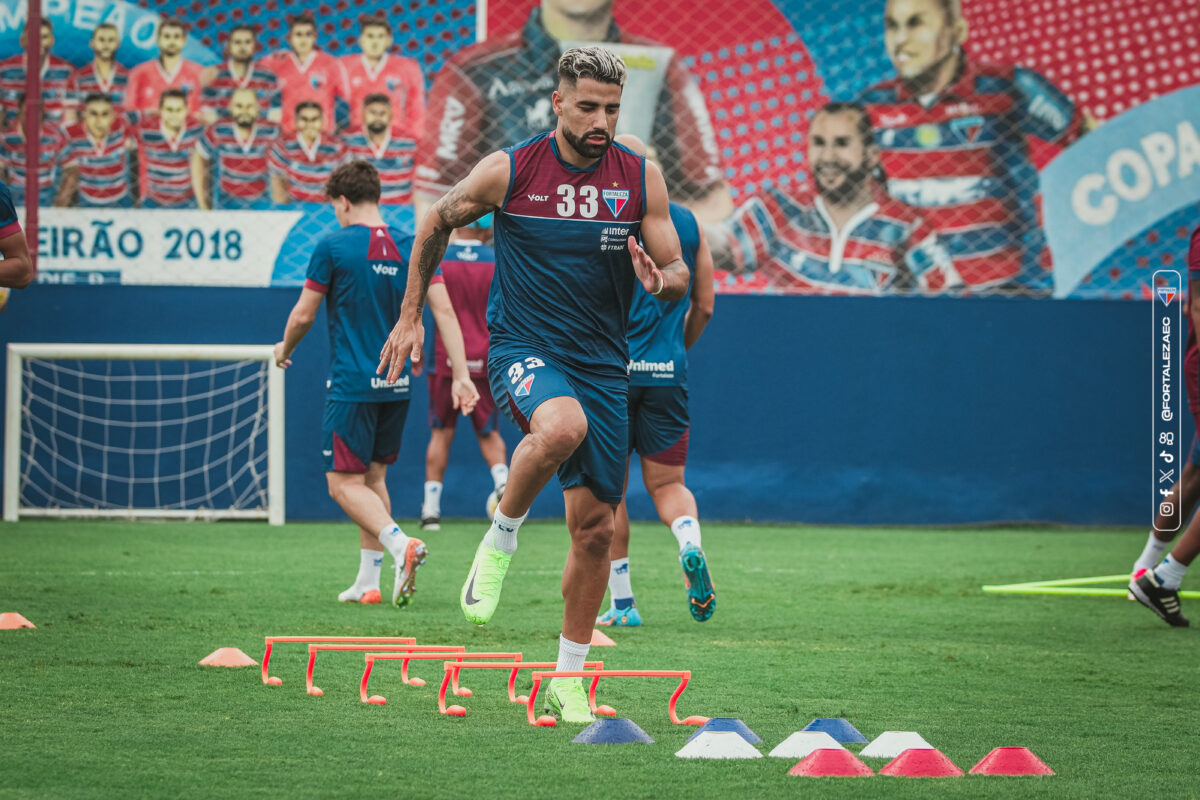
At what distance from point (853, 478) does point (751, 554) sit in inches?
118

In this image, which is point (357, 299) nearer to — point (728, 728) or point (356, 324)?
point (356, 324)

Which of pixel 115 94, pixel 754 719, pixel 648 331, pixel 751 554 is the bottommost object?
→ pixel 751 554

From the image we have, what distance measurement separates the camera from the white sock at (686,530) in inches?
233

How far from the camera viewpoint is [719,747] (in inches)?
148

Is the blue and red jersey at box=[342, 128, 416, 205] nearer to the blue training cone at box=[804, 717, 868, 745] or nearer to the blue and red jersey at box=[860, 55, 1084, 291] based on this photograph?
the blue and red jersey at box=[860, 55, 1084, 291]

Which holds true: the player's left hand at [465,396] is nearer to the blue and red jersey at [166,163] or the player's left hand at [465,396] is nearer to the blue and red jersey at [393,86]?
the blue and red jersey at [166,163]

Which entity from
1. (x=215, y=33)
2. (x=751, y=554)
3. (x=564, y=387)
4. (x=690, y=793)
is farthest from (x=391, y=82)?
(x=690, y=793)

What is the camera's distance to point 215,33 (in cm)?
1521

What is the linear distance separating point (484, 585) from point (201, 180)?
11.5 metres

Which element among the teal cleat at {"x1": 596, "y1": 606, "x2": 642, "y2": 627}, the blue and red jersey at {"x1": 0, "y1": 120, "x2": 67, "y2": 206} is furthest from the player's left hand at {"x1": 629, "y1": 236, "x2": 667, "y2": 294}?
the blue and red jersey at {"x1": 0, "y1": 120, "x2": 67, "y2": 206}

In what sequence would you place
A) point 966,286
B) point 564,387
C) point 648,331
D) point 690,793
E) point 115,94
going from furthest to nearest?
point 966,286, point 115,94, point 648,331, point 564,387, point 690,793

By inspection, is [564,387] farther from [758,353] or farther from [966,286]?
[966,286]

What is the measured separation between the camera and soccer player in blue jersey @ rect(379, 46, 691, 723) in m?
4.32

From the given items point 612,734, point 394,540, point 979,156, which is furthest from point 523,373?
point 979,156
